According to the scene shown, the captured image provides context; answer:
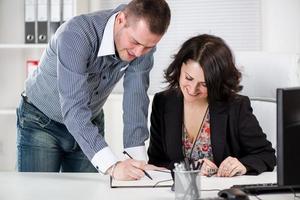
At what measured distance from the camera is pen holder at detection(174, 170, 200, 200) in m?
1.40

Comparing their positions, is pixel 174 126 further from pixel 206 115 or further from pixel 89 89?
pixel 89 89

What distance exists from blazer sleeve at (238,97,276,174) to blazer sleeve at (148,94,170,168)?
1.07 feet

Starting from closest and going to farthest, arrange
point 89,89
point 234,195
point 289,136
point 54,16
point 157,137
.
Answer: point 289,136
point 234,195
point 89,89
point 157,137
point 54,16

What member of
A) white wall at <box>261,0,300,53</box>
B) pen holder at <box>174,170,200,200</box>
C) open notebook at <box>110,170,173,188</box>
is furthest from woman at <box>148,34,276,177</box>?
white wall at <box>261,0,300,53</box>

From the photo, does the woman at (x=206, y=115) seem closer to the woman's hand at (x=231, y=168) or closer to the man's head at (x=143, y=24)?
the woman's hand at (x=231, y=168)

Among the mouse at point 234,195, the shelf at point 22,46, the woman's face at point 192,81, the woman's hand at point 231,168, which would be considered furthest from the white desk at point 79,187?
the shelf at point 22,46

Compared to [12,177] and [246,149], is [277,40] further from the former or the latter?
[12,177]

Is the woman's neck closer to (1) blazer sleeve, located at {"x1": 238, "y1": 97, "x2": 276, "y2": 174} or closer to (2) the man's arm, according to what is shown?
(1) blazer sleeve, located at {"x1": 238, "y1": 97, "x2": 276, "y2": 174}

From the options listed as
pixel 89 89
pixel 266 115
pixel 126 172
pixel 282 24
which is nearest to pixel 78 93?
pixel 89 89

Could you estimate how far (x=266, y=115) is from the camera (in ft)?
6.86

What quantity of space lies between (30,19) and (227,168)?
190 centimetres

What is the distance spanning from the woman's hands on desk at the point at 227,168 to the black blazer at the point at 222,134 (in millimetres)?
99


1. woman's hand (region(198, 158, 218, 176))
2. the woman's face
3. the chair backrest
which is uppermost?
the woman's face

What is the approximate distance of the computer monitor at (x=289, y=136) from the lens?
3.91ft
